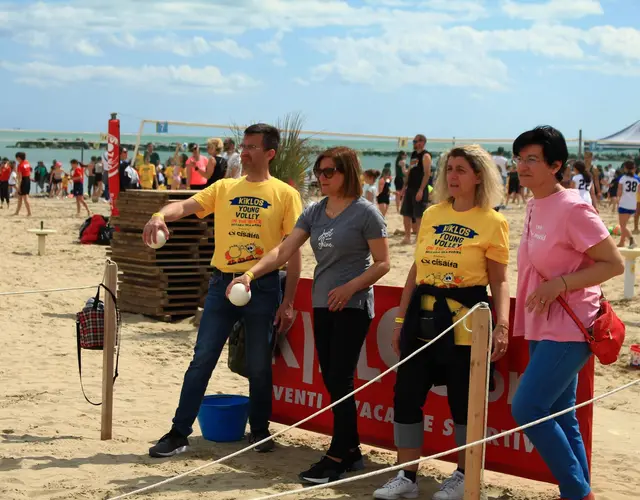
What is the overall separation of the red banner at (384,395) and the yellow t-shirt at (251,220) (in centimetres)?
50

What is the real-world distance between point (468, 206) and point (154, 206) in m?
5.75

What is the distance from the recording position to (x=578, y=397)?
4.63 metres

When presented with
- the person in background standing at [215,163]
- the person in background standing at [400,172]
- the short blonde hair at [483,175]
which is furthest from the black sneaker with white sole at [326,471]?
the person in background standing at [400,172]

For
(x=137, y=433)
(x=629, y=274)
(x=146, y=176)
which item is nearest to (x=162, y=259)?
(x=137, y=433)

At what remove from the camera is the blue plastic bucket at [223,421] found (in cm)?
575

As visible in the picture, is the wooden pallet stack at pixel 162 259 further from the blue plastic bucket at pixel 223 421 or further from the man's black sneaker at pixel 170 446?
the man's black sneaker at pixel 170 446

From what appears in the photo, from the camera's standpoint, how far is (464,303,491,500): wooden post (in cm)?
405

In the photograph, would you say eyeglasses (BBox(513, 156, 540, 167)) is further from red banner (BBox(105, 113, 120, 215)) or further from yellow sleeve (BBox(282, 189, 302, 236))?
red banner (BBox(105, 113, 120, 215))

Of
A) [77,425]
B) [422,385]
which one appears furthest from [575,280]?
[77,425]

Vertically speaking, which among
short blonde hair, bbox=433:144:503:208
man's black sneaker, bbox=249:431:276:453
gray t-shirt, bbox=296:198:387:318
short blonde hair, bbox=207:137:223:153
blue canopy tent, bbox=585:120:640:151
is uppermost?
blue canopy tent, bbox=585:120:640:151

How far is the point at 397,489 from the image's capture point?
473cm

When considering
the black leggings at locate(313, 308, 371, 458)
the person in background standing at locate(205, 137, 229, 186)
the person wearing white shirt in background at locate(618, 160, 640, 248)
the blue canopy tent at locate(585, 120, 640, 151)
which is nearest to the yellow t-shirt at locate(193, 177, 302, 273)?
the black leggings at locate(313, 308, 371, 458)

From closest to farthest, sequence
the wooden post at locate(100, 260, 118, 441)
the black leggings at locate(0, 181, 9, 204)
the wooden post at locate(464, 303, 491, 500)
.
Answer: the wooden post at locate(464, 303, 491, 500) < the wooden post at locate(100, 260, 118, 441) < the black leggings at locate(0, 181, 9, 204)

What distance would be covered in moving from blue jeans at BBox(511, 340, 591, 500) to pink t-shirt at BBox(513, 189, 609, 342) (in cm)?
7
